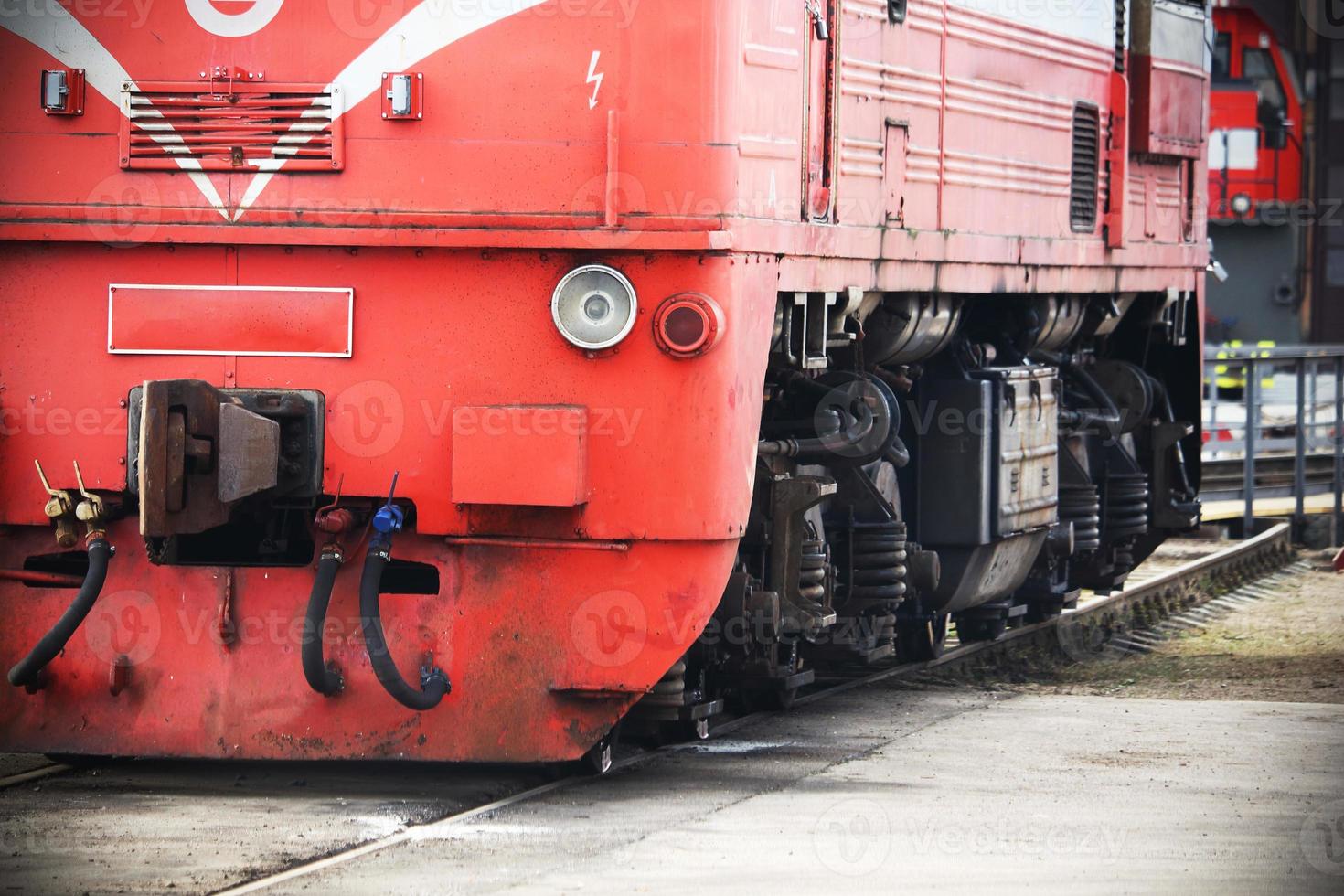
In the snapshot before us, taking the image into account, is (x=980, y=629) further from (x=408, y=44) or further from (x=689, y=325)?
(x=408, y=44)

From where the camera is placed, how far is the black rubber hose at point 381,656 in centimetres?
649

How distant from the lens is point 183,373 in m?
6.79

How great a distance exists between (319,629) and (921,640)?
181 inches

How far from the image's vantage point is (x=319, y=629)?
6.52 meters

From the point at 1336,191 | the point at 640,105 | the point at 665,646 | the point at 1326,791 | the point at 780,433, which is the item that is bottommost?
the point at 1326,791

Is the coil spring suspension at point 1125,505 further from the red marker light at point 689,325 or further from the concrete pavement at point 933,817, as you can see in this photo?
the red marker light at point 689,325

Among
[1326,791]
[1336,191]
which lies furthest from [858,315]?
[1336,191]

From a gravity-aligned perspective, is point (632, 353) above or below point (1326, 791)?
above

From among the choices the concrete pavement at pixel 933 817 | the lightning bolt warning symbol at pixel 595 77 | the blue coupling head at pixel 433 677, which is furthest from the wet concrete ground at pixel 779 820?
the lightning bolt warning symbol at pixel 595 77

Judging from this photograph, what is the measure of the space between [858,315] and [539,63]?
1.86 metres

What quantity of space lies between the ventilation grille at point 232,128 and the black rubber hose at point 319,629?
1214 mm

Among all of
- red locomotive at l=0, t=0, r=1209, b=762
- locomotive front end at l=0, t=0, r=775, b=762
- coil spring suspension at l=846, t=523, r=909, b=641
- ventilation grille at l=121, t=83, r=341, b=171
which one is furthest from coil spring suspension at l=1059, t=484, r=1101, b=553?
ventilation grille at l=121, t=83, r=341, b=171

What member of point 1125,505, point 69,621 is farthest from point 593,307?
point 1125,505

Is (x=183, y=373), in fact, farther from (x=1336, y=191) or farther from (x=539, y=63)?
(x=1336, y=191)
